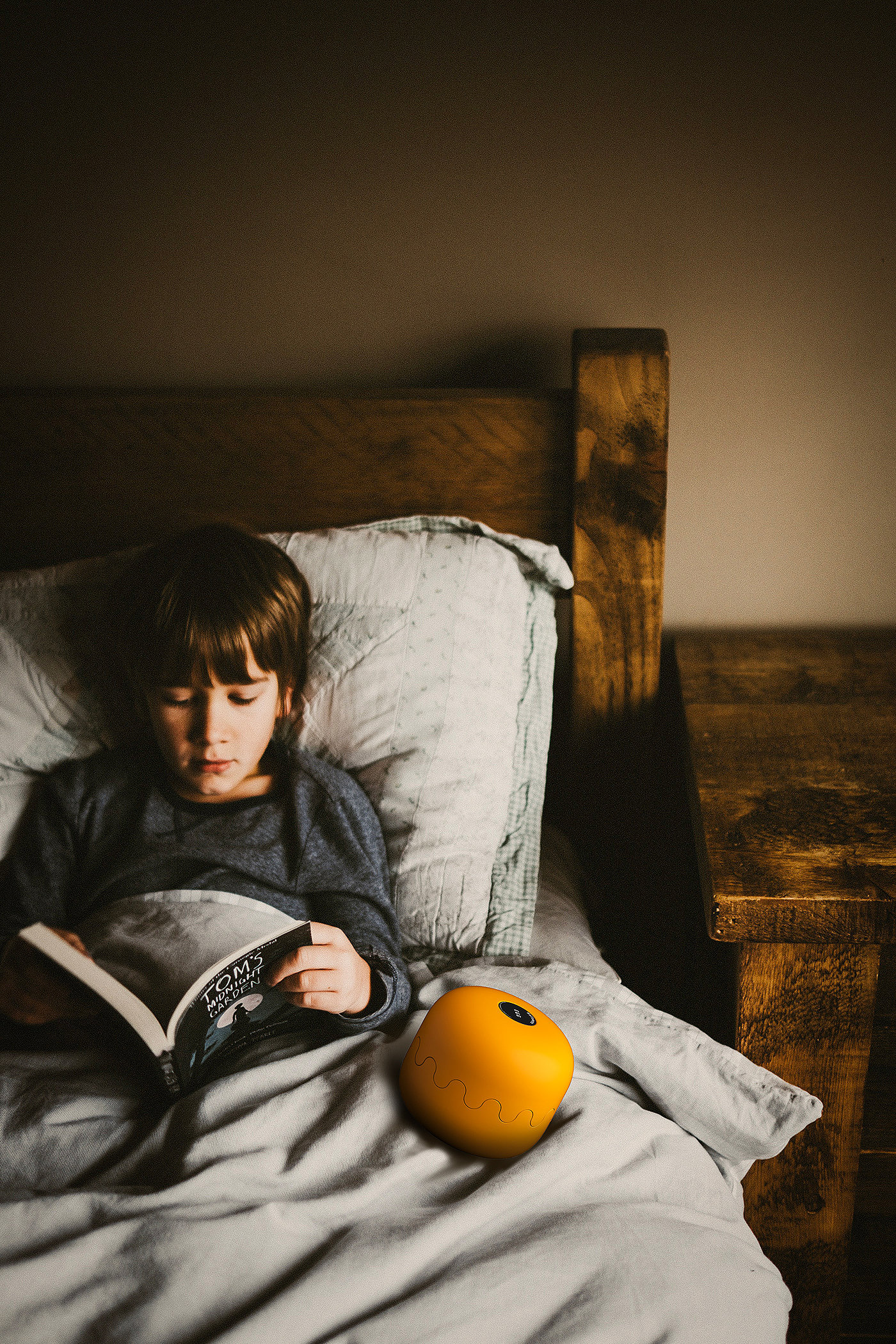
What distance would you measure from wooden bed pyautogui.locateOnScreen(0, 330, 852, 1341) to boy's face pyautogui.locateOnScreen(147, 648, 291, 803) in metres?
0.26

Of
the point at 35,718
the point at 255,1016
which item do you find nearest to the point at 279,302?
the point at 35,718

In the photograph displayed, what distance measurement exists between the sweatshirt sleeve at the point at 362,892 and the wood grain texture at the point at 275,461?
37 cm

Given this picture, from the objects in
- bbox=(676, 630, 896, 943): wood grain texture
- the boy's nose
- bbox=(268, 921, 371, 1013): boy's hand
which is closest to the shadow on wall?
bbox=(676, 630, 896, 943): wood grain texture

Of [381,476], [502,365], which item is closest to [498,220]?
[502,365]

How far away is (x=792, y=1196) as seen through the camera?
0.84 metres

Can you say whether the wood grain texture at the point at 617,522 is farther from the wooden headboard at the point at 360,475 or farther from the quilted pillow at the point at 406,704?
the quilted pillow at the point at 406,704

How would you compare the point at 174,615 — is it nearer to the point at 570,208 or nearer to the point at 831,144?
the point at 570,208

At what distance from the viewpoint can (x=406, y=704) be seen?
90 centimetres

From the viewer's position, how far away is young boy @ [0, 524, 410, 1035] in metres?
0.80

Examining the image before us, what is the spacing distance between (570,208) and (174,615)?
63 cm

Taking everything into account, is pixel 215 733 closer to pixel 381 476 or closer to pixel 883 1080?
pixel 381 476

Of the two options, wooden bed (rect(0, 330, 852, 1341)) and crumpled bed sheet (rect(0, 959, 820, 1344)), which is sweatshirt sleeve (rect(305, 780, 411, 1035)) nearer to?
crumpled bed sheet (rect(0, 959, 820, 1344))

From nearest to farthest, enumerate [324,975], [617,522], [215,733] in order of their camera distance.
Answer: [324,975] → [215,733] → [617,522]

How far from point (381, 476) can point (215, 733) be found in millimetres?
387
